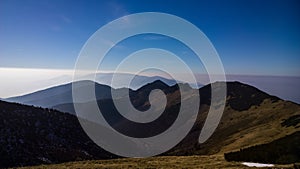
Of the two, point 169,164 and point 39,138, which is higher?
point 39,138

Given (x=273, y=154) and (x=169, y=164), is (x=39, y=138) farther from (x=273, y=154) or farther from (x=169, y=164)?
(x=273, y=154)

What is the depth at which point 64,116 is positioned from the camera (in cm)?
13388

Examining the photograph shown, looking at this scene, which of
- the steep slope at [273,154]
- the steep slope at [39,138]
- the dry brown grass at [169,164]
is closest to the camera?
the dry brown grass at [169,164]

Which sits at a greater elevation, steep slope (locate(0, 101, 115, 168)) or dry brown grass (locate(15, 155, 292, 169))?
steep slope (locate(0, 101, 115, 168))

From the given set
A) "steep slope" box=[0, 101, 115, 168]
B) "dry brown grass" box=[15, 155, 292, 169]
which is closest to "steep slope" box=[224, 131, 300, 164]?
"dry brown grass" box=[15, 155, 292, 169]

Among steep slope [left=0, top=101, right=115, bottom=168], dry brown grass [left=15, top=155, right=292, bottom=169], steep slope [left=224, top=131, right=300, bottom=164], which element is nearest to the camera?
dry brown grass [left=15, top=155, right=292, bottom=169]

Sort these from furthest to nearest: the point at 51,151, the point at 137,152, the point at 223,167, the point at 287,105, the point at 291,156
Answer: the point at 137,152, the point at 287,105, the point at 51,151, the point at 291,156, the point at 223,167

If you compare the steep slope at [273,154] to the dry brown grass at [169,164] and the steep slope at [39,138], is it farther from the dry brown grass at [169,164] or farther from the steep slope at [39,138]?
the steep slope at [39,138]

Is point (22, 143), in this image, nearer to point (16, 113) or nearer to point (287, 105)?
point (16, 113)

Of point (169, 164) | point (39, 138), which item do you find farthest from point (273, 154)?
point (39, 138)

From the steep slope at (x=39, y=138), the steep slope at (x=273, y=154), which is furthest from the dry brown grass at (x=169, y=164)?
the steep slope at (x=39, y=138)

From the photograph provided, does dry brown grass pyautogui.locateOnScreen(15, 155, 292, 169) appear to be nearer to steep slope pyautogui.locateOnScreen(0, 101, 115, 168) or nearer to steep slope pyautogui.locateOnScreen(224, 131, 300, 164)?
steep slope pyautogui.locateOnScreen(224, 131, 300, 164)

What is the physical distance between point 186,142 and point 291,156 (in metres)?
155

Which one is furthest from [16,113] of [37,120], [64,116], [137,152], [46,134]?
[137,152]
